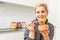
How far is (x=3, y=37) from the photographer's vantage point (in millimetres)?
1381

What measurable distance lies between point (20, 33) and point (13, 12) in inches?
14.6

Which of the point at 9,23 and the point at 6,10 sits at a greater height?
the point at 6,10

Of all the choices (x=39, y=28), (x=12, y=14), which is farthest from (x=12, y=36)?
(x=39, y=28)

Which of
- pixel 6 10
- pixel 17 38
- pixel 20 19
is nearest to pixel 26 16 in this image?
pixel 20 19

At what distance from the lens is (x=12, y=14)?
1771 millimetres

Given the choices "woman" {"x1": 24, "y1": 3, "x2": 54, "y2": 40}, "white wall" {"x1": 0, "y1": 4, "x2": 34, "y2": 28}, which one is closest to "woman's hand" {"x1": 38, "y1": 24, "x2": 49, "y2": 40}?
"woman" {"x1": 24, "y1": 3, "x2": 54, "y2": 40}

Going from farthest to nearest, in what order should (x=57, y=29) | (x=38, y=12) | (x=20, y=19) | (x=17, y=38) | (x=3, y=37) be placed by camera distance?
(x=57, y=29), (x=20, y=19), (x=17, y=38), (x=3, y=37), (x=38, y=12)

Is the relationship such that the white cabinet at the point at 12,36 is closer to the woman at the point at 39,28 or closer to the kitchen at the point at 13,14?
the kitchen at the point at 13,14

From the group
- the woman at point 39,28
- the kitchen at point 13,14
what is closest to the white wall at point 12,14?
the kitchen at point 13,14

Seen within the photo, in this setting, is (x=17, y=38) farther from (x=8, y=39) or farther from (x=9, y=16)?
(x=9, y=16)

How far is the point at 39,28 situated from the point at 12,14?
92 centimetres

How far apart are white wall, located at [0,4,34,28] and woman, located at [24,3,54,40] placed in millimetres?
809

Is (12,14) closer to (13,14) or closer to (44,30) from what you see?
(13,14)

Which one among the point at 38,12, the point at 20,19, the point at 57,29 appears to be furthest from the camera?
the point at 57,29
